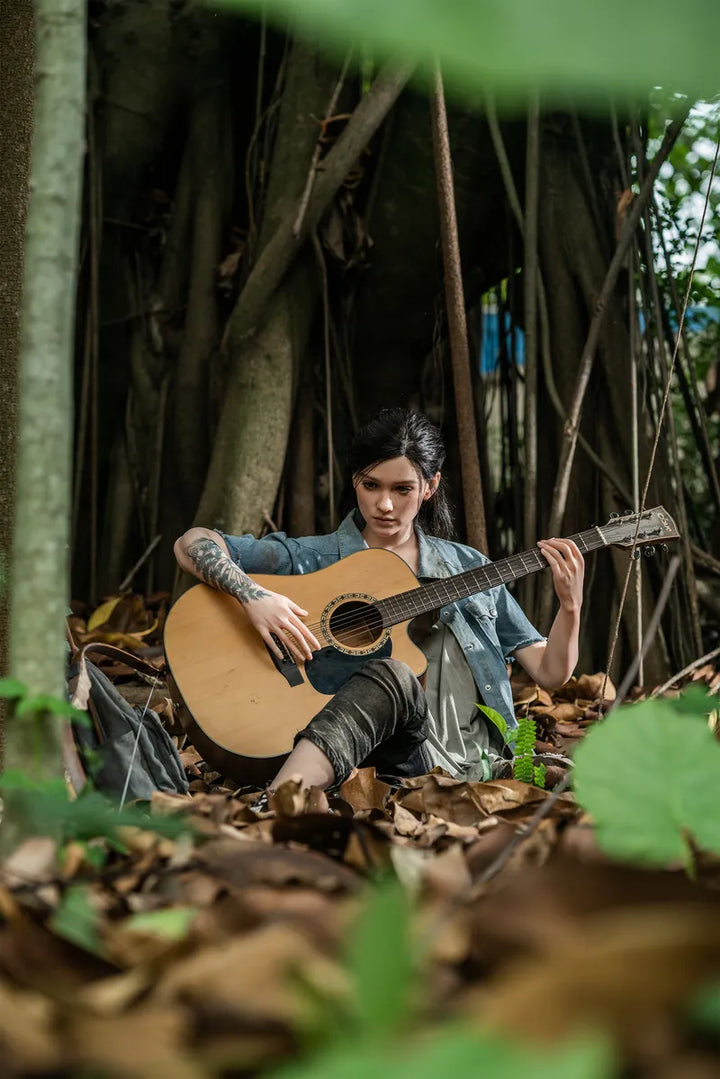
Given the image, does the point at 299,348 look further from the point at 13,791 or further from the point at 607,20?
the point at 607,20

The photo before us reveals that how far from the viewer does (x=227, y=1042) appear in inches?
23.1

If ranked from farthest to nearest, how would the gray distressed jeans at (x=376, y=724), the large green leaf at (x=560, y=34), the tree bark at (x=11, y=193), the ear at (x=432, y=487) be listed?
1. the ear at (x=432, y=487)
2. the gray distressed jeans at (x=376, y=724)
3. the tree bark at (x=11, y=193)
4. the large green leaf at (x=560, y=34)

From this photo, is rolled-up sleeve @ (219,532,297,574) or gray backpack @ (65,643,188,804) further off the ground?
rolled-up sleeve @ (219,532,297,574)

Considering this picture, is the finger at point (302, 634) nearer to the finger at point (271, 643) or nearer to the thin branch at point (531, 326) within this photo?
the finger at point (271, 643)

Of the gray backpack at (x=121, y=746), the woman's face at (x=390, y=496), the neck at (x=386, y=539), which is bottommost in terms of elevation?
the gray backpack at (x=121, y=746)

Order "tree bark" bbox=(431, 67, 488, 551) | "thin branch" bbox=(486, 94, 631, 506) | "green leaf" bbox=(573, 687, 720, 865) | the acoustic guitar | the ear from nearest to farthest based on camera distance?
"green leaf" bbox=(573, 687, 720, 865) → the acoustic guitar → the ear → "tree bark" bbox=(431, 67, 488, 551) → "thin branch" bbox=(486, 94, 631, 506)

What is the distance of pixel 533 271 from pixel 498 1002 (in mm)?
3455

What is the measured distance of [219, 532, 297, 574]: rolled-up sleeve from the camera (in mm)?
2850

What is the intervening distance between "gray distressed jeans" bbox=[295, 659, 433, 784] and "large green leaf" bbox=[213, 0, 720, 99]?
1715 mm

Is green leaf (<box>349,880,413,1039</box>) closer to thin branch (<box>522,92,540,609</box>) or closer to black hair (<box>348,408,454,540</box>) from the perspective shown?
black hair (<box>348,408,454,540</box>)

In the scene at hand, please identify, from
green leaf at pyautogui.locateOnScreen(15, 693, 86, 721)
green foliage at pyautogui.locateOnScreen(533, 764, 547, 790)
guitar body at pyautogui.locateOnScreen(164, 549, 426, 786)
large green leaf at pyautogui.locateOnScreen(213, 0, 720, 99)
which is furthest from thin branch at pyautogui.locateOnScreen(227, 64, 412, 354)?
large green leaf at pyautogui.locateOnScreen(213, 0, 720, 99)

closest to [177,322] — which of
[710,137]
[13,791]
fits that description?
[710,137]

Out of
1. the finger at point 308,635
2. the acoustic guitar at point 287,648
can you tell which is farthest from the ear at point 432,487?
the finger at point 308,635

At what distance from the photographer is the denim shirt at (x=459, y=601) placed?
2787 millimetres
